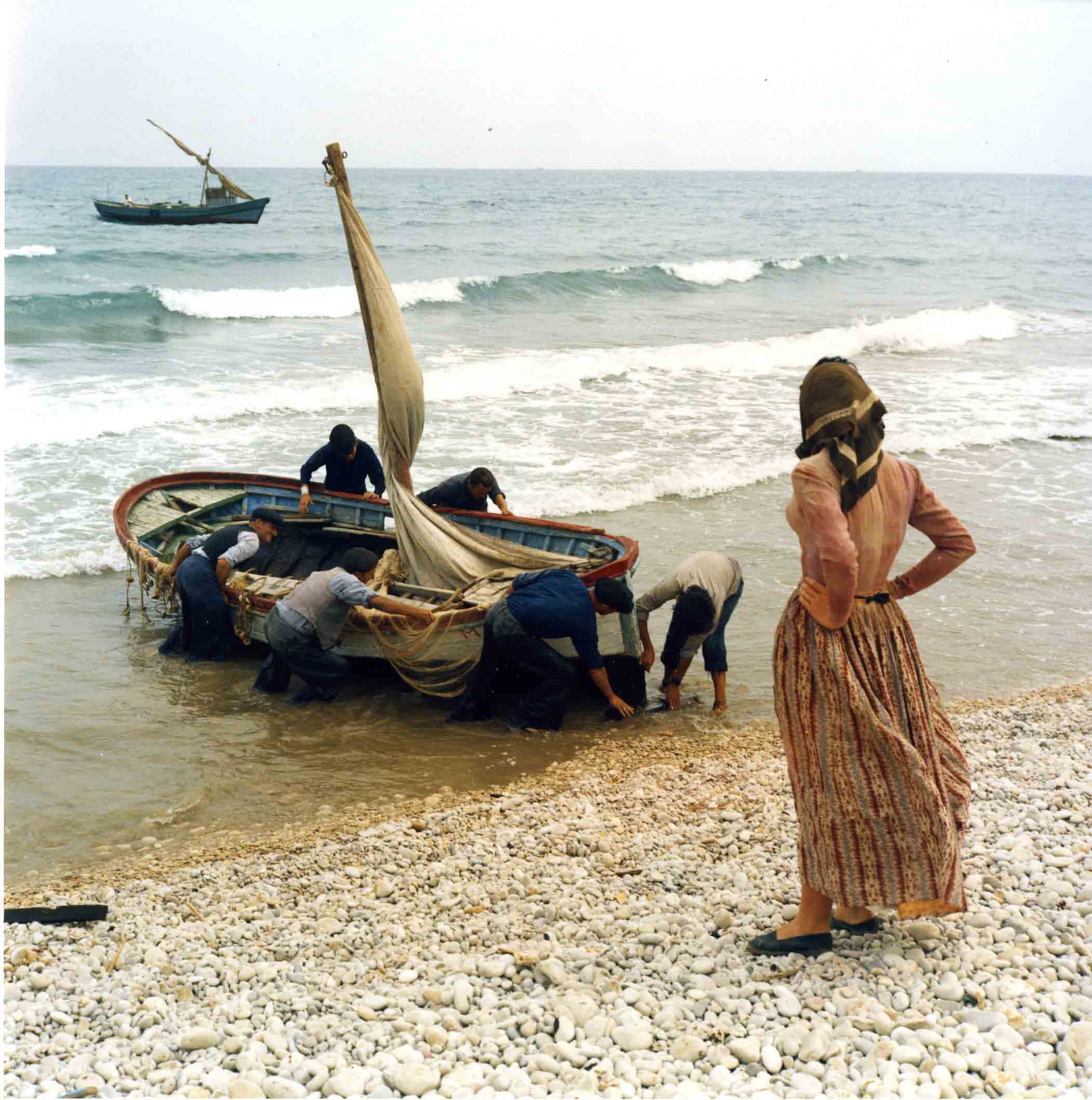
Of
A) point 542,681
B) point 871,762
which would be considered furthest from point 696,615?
point 871,762

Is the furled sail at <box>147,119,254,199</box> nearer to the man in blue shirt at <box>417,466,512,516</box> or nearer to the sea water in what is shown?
the sea water

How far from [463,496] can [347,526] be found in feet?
3.82

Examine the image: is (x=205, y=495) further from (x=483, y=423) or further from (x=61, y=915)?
(x=483, y=423)

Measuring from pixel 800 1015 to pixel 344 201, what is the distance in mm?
6591

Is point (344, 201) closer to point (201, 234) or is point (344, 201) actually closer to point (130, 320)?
point (130, 320)

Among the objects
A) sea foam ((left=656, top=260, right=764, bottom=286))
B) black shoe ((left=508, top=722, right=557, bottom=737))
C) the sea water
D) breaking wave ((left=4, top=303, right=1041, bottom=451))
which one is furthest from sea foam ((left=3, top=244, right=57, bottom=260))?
black shoe ((left=508, top=722, right=557, bottom=737))

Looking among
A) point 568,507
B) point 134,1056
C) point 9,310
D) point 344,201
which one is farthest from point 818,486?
point 9,310

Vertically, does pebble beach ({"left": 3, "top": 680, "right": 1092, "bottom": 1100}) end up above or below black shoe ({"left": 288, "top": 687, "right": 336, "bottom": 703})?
above

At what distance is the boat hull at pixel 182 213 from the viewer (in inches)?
1649

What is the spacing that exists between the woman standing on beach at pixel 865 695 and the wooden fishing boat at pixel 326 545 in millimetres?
3725

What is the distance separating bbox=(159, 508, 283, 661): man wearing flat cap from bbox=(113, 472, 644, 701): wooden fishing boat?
0.13 meters

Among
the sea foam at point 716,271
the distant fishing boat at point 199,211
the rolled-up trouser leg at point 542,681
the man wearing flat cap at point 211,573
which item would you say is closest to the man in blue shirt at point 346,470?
the man wearing flat cap at point 211,573

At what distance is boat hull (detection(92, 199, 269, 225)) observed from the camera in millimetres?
41875

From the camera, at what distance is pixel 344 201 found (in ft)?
27.1
